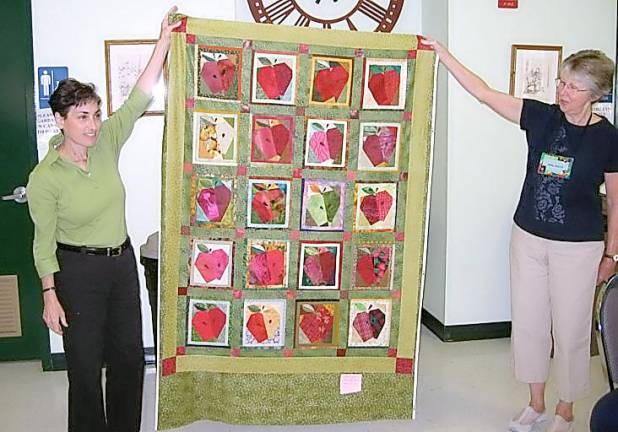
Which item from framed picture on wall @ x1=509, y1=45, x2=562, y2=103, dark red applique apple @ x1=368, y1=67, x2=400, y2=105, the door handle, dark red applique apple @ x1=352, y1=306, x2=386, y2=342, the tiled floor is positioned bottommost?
the tiled floor

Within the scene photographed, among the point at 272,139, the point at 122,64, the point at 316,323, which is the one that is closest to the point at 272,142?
the point at 272,139

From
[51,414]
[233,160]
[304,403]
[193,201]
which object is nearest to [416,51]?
[233,160]

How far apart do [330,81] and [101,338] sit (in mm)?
1289

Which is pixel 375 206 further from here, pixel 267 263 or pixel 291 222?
pixel 267 263

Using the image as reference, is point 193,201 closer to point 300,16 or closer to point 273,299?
point 273,299

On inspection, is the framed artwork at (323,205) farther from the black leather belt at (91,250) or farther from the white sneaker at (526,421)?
the white sneaker at (526,421)

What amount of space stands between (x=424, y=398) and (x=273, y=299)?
1.03m

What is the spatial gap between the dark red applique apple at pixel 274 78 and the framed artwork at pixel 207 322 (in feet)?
2.82

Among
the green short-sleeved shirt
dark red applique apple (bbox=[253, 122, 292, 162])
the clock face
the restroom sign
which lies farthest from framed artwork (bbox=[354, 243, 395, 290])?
the restroom sign

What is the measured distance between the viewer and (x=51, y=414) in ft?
10.8

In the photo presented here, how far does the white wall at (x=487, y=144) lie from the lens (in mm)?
4020

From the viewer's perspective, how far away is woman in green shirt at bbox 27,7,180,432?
240cm

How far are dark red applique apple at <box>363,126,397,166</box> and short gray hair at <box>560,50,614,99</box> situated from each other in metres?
0.72

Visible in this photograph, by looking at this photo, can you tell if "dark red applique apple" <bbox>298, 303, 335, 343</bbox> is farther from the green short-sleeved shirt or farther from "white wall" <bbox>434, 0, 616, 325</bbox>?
"white wall" <bbox>434, 0, 616, 325</bbox>
